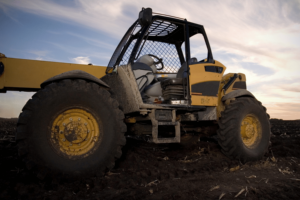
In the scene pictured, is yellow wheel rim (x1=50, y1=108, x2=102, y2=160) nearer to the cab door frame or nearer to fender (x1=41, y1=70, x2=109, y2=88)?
fender (x1=41, y1=70, x2=109, y2=88)

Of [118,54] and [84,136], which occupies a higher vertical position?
[118,54]

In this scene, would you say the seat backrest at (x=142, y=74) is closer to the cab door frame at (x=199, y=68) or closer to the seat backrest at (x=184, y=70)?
the seat backrest at (x=184, y=70)

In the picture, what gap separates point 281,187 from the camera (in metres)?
3.20

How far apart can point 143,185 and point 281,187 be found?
183cm

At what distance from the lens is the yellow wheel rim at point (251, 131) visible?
5114mm

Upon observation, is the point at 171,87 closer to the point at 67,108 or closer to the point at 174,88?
the point at 174,88

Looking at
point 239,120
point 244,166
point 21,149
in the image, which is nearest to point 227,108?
point 239,120

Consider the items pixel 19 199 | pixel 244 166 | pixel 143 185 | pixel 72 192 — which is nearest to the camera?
pixel 19 199

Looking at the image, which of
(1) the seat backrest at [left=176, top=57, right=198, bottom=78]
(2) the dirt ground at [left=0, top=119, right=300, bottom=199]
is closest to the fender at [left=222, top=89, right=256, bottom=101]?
(1) the seat backrest at [left=176, top=57, right=198, bottom=78]

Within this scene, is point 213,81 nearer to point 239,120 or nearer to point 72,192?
point 239,120

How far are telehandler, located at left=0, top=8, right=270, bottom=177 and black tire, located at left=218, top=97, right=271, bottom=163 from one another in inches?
0.8

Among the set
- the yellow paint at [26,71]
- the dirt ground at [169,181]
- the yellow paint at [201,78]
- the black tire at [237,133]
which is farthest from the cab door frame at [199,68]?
the yellow paint at [26,71]

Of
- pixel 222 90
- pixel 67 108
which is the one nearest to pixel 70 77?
pixel 67 108

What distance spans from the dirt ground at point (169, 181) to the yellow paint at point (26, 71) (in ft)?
4.30
